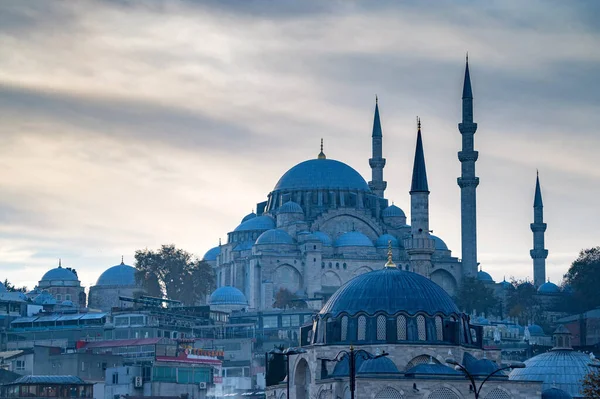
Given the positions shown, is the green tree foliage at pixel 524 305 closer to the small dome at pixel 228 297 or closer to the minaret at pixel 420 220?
the small dome at pixel 228 297

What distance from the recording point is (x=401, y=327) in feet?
284

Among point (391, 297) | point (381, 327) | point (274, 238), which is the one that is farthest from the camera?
point (274, 238)

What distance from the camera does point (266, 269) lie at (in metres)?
154

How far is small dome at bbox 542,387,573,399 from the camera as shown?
284 feet

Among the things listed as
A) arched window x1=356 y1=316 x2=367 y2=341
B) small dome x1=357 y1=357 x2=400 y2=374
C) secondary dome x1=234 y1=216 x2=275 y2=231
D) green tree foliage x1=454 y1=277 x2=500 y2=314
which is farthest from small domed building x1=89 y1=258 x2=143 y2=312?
small dome x1=357 y1=357 x2=400 y2=374

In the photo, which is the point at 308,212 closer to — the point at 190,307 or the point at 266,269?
the point at 266,269

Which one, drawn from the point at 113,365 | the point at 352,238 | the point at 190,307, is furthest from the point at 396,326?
the point at 352,238

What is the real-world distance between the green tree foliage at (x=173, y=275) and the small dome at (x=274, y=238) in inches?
411

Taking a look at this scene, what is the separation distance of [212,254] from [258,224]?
1342 cm

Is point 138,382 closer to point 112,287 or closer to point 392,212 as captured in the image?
point 392,212

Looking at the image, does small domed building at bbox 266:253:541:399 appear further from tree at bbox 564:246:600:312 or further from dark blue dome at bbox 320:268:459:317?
tree at bbox 564:246:600:312

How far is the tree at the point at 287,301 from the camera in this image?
485 feet

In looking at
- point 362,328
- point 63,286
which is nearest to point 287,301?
point 63,286

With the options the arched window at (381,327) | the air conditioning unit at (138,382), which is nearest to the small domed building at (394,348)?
the arched window at (381,327)
